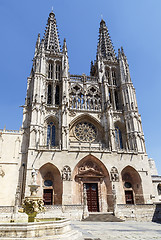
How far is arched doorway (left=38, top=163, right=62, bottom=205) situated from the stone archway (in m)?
1.58

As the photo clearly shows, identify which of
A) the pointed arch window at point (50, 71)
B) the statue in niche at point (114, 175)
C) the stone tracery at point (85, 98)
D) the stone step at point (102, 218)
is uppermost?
the pointed arch window at point (50, 71)

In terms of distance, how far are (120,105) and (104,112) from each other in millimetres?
3433

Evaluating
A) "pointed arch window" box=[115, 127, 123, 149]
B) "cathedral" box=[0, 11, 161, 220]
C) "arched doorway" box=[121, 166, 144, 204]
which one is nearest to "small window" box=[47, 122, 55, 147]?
"cathedral" box=[0, 11, 161, 220]

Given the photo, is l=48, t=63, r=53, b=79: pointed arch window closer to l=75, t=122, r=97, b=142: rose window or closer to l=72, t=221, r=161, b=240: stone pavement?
l=75, t=122, r=97, b=142: rose window

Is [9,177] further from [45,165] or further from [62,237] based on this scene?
[62,237]

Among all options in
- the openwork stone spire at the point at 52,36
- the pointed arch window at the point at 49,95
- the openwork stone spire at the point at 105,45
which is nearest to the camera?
the pointed arch window at the point at 49,95

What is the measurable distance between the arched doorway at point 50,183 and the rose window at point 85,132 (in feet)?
17.2

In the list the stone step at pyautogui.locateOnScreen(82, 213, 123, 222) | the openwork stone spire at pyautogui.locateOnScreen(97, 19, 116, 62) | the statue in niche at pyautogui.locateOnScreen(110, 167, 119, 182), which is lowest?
the stone step at pyautogui.locateOnScreen(82, 213, 123, 222)

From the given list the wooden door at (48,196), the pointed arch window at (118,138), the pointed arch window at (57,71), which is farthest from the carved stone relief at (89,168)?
the pointed arch window at (57,71)

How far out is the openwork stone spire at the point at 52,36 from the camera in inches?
1147

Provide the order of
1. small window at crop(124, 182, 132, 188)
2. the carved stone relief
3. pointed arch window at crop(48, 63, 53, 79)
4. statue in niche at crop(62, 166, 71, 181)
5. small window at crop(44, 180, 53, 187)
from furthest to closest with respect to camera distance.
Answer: pointed arch window at crop(48, 63, 53, 79) < small window at crop(124, 182, 132, 188) < the carved stone relief < small window at crop(44, 180, 53, 187) < statue in niche at crop(62, 166, 71, 181)

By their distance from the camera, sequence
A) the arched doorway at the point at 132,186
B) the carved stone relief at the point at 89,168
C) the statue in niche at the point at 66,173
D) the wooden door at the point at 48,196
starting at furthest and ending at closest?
the arched doorway at the point at 132,186, the carved stone relief at the point at 89,168, the wooden door at the point at 48,196, the statue in niche at the point at 66,173

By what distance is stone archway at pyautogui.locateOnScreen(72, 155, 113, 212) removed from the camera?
1791 centimetres

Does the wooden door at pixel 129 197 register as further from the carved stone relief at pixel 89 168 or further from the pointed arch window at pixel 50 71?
the pointed arch window at pixel 50 71
